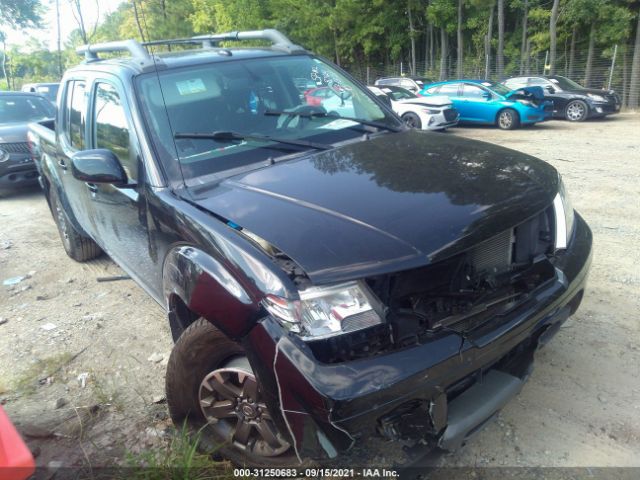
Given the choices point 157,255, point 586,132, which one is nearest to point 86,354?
point 157,255

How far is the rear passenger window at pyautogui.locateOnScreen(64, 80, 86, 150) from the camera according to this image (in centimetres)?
373

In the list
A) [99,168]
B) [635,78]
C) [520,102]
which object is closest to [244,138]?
[99,168]

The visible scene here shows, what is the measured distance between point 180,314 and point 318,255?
40.0 inches

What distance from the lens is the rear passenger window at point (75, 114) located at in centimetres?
373

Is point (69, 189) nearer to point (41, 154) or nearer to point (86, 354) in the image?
point (41, 154)

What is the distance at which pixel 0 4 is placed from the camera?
33312mm

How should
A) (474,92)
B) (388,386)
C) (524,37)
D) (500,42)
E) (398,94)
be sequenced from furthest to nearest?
(500,42) → (524,37) → (398,94) → (474,92) → (388,386)

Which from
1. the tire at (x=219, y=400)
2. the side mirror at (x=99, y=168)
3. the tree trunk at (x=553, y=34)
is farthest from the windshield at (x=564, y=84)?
the tire at (x=219, y=400)

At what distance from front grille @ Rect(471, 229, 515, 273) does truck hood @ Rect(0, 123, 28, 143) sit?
27.2 feet

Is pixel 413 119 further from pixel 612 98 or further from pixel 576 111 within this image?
pixel 612 98

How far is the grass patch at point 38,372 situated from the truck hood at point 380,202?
192 centimetres

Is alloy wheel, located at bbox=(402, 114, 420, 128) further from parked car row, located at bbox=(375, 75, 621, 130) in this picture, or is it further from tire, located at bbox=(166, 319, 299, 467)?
tire, located at bbox=(166, 319, 299, 467)

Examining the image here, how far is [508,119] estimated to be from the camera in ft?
45.8

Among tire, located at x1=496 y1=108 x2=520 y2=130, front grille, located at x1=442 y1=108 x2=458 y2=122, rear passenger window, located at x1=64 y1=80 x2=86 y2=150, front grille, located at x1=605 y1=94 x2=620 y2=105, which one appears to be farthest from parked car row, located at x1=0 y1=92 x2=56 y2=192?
front grille, located at x1=605 y1=94 x2=620 y2=105
